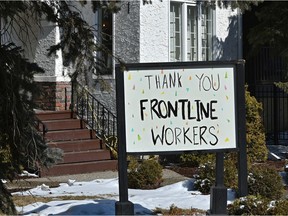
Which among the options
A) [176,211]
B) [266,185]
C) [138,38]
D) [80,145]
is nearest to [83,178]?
A: [80,145]

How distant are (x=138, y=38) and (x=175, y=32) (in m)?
1.25

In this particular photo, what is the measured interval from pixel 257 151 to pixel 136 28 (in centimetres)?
381

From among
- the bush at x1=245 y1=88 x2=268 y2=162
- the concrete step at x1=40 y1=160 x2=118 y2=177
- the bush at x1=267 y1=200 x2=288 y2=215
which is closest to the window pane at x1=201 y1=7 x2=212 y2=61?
the bush at x1=245 y1=88 x2=268 y2=162

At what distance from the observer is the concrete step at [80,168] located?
14.8 m

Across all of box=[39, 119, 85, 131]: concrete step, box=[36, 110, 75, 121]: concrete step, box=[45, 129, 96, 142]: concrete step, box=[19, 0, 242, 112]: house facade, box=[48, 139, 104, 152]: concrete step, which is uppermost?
box=[19, 0, 242, 112]: house facade

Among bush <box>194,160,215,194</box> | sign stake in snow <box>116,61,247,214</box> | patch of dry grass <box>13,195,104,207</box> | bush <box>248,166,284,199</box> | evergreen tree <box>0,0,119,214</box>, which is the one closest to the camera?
evergreen tree <box>0,0,119,214</box>

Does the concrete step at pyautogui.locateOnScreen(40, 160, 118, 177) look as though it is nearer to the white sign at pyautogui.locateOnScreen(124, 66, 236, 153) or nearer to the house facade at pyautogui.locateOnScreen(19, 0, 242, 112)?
the house facade at pyautogui.locateOnScreen(19, 0, 242, 112)

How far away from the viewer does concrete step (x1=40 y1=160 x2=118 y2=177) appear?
48.6ft

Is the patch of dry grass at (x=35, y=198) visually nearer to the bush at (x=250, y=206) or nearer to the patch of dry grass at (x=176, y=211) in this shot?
the patch of dry grass at (x=176, y=211)

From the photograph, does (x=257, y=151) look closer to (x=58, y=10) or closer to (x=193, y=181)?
(x=193, y=181)

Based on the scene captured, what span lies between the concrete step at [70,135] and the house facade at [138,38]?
798 millimetres

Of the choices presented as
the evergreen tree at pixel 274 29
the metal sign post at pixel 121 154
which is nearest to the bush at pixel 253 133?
the evergreen tree at pixel 274 29

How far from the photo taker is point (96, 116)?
16656 mm

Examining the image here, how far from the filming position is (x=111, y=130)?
16859 mm
